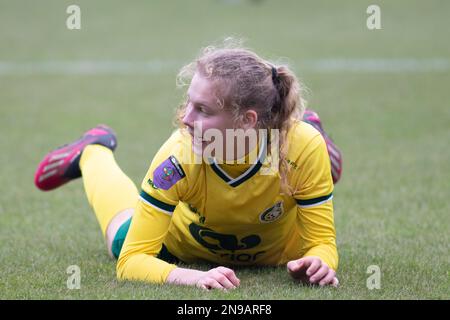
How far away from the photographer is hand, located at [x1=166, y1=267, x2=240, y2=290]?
9.97ft

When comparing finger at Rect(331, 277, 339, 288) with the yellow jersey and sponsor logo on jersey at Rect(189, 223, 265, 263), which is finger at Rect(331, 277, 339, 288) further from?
sponsor logo on jersey at Rect(189, 223, 265, 263)

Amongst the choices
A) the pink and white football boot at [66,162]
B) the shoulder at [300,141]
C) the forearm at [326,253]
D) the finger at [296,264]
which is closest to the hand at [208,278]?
the finger at [296,264]

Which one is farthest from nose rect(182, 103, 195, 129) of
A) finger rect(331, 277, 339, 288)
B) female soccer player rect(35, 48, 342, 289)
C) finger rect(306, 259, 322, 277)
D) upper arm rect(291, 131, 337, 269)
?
finger rect(331, 277, 339, 288)

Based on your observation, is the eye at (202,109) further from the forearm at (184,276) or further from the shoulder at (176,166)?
the forearm at (184,276)

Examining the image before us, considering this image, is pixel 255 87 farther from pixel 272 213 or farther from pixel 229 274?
pixel 229 274

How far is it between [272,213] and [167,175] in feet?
1.49

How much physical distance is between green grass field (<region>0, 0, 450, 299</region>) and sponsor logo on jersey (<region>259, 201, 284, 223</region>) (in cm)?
24

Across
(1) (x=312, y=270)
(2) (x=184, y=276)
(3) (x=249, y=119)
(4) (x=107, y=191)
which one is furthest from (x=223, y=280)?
(4) (x=107, y=191)

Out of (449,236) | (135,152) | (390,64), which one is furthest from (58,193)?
(390,64)

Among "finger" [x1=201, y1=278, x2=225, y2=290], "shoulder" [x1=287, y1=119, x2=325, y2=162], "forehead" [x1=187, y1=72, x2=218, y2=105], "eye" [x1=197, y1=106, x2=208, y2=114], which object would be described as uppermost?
"forehead" [x1=187, y1=72, x2=218, y2=105]

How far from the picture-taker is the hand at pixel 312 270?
3064mm

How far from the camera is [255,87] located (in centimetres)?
311

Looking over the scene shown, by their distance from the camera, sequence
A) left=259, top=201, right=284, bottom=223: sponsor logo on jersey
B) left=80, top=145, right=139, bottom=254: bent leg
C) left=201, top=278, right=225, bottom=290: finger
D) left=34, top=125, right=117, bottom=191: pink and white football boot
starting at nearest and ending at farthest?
left=201, top=278, right=225, bottom=290: finger, left=259, top=201, right=284, bottom=223: sponsor logo on jersey, left=80, top=145, right=139, bottom=254: bent leg, left=34, top=125, right=117, bottom=191: pink and white football boot

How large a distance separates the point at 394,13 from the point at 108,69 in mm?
5404
